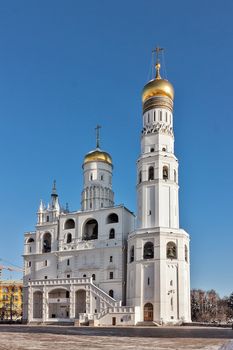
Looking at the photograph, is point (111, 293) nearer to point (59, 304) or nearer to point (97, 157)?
point (59, 304)

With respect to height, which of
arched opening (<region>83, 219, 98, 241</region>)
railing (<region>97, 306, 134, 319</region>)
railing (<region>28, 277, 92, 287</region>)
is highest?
arched opening (<region>83, 219, 98, 241</region>)

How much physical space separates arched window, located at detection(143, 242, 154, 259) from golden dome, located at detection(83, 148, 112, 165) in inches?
812

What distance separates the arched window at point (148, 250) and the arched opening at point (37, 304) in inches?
702

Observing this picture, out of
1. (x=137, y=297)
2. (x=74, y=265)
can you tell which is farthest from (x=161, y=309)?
(x=74, y=265)

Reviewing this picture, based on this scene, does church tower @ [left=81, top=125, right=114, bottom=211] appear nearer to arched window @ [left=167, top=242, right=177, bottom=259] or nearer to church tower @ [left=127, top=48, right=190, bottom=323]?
church tower @ [left=127, top=48, right=190, bottom=323]

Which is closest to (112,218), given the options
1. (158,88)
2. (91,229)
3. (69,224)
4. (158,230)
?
(91,229)

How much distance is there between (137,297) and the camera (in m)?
62.0

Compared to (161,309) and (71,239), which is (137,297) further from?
(71,239)

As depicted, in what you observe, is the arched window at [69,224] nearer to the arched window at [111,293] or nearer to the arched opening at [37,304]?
the arched opening at [37,304]

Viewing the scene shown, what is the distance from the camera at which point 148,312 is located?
61.2 m

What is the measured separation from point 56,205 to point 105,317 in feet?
75.1

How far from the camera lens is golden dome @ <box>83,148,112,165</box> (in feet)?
261

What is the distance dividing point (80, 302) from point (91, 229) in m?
12.1

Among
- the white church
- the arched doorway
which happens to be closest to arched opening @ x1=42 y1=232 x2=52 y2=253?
the white church
